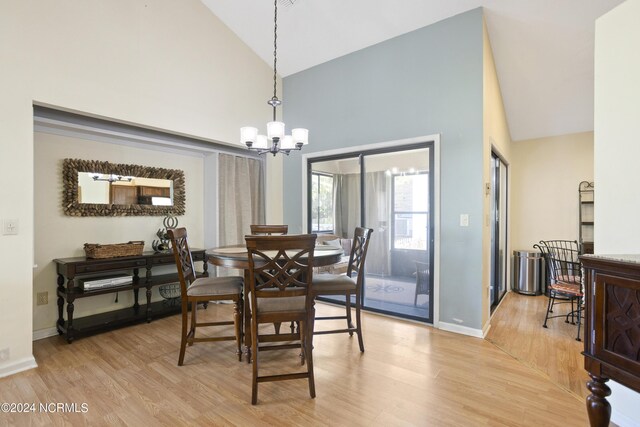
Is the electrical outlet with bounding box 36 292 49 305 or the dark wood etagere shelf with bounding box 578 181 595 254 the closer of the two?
the electrical outlet with bounding box 36 292 49 305

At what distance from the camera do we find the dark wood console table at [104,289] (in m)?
2.94

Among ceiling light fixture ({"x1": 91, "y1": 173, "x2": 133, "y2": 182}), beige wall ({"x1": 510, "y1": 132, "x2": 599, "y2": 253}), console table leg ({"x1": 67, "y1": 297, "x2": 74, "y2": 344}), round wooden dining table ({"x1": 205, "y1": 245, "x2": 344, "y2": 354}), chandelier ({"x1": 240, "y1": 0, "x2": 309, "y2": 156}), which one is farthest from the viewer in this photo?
beige wall ({"x1": 510, "y1": 132, "x2": 599, "y2": 253})

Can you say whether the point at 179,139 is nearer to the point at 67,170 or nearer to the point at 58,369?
the point at 67,170

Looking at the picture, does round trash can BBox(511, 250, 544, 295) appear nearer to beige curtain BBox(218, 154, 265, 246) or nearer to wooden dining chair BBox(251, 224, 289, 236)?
wooden dining chair BBox(251, 224, 289, 236)

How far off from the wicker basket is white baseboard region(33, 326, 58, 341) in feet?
2.76

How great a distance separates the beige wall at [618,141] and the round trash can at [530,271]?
124 inches

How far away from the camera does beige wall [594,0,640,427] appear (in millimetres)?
1785

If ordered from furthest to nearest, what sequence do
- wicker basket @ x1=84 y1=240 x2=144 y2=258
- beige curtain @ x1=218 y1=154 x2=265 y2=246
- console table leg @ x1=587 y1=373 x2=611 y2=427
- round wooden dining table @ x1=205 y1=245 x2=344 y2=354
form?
beige curtain @ x1=218 y1=154 x2=265 y2=246
wicker basket @ x1=84 y1=240 x2=144 y2=258
round wooden dining table @ x1=205 y1=245 x2=344 y2=354
console table leg @ x1=587 y1=373 x2=611 y2=427

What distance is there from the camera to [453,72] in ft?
10.6

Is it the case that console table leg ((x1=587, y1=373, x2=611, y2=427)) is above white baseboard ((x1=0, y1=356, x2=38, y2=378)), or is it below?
Result: above

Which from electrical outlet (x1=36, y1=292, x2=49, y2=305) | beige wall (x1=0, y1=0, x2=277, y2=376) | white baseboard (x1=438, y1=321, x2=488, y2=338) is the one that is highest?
beige wall (x1=0, y1=0, x2=277, y2=376)

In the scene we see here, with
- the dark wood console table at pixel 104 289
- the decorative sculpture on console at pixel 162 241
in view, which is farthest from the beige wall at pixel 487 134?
the decorative sculpture on console at pixel 162 241

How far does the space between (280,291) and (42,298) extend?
278cm

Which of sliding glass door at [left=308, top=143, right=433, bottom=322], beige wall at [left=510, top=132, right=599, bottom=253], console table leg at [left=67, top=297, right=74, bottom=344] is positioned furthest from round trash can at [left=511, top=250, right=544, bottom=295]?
console table leg at [left=67, top=297, right=74, bottom=344]
